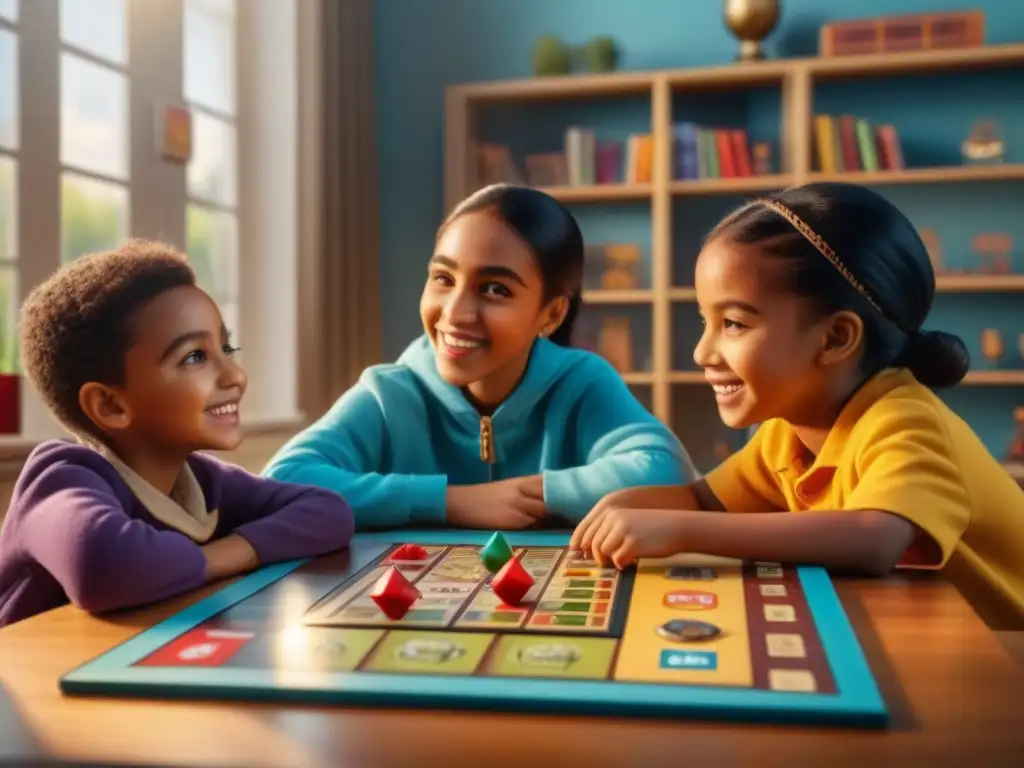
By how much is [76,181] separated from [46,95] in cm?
23

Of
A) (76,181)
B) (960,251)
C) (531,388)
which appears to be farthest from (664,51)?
(531,388)

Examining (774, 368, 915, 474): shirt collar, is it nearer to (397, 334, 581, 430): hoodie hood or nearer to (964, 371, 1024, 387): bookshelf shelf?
(397, 334, 581, 430): hoodie hood

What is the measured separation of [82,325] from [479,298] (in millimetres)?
543

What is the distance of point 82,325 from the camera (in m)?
0.97

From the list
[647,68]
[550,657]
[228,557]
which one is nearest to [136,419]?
[228,557]

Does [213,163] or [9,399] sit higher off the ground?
[213,163]

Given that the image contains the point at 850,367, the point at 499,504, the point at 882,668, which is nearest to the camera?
the point at 882,668

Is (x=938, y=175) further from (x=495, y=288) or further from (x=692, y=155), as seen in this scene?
(x=495, y=288)

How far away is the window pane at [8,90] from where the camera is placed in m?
2.35

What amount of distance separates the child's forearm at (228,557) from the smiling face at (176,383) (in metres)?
0.09

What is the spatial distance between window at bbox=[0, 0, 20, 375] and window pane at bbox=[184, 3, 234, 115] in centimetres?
82

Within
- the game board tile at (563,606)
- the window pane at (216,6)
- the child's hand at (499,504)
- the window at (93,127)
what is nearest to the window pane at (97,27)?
the window at (93,127)

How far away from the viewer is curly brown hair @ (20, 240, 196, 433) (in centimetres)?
97

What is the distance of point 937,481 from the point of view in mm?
961
